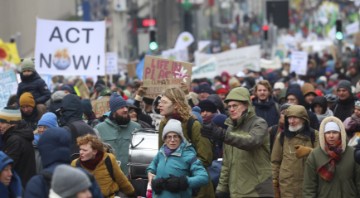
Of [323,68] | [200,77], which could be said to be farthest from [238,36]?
[200,77]

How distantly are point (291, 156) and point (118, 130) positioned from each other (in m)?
1.88

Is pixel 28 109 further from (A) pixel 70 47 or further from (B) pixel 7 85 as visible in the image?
(A) pixel 70 47

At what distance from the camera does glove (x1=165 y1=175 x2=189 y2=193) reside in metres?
9.40

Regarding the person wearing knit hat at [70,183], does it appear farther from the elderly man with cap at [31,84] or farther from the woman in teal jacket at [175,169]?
the elderly man with cap at [31,84]

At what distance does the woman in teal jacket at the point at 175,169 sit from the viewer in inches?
372

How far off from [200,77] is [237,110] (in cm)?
1632

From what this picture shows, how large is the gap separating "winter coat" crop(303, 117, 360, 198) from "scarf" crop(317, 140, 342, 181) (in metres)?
0.03

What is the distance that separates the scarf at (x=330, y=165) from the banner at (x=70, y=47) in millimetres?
8277

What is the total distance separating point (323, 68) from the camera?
32438 millimetres

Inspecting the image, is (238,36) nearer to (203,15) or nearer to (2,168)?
(203,15)

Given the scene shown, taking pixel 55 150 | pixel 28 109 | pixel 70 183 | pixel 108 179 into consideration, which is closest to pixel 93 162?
pixel 108 179

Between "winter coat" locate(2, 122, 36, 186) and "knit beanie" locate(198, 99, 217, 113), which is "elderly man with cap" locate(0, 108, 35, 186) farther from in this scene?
"knit beanie" locate(198, 99, 217, 113)

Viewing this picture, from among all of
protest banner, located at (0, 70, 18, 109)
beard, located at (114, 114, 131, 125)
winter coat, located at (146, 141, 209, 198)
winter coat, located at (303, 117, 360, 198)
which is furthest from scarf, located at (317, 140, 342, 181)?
protest banner, located at (0, 70, 18, 109)

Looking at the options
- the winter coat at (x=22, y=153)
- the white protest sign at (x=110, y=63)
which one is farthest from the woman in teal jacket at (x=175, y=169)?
the white protest sign at (x=110, y=63)
